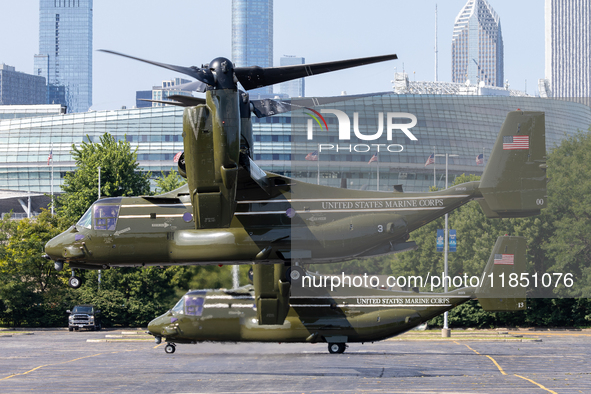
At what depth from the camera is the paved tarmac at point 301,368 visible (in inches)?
1148

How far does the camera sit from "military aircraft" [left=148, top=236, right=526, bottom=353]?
109ft

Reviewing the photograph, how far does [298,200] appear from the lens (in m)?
27.3

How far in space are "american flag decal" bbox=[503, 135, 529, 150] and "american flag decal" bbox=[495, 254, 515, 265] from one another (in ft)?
14.2

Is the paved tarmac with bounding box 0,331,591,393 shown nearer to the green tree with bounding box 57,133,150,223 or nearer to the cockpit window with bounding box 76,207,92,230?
the cockpit window with bounding box 76,207,92,230

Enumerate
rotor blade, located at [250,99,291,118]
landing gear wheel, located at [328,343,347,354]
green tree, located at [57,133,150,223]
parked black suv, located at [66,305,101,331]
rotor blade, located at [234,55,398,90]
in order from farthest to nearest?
green tree, located at [57,133,150,223] < parked black suv, located at [66,305,101,331] < landing gear wheel, located at [328,343,347,354] < rotor blade, located at [250,99,291,118] < rotor blade, located at [234,55,398,90]

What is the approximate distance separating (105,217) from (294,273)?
8.81 metres

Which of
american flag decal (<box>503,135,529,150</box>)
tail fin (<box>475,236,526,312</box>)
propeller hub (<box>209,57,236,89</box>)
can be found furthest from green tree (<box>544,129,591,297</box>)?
propeller hub (<box>209,57,236,89</box>)

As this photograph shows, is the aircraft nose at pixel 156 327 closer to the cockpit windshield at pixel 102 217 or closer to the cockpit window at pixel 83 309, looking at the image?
the cockpit windshield at pixel 102 217

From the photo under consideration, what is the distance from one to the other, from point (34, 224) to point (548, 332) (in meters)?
48.0

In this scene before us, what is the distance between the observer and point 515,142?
82.2 feet

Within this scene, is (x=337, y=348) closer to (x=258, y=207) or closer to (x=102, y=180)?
(x=258, y=207)

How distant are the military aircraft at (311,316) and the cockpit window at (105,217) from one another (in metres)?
8.35

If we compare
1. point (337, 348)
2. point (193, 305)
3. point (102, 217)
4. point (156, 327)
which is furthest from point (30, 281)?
point (102, 217)

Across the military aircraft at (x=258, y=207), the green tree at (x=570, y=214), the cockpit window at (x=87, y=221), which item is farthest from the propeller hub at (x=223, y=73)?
the green tree at (x=570, y=214)
